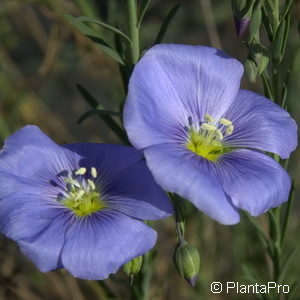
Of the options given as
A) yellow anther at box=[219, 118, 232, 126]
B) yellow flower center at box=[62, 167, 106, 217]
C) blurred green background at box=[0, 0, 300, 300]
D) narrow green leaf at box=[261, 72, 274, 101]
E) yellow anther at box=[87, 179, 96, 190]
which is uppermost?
narrow green leaf at box=[261, 72, 274, 101]

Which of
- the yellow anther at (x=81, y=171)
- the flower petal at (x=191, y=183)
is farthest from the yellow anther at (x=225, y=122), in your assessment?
the yellow anther at (x=81, y=171)

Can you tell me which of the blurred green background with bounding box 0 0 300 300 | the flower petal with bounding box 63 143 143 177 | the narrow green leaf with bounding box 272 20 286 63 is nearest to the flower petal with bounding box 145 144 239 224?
the flower petal with bounding box 63 143 143 177

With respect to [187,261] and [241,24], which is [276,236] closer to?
[187,261]

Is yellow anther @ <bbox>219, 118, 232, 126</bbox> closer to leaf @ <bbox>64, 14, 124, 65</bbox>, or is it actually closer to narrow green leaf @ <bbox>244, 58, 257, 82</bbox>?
narrow green leaf @ <bbox>244, 58, 257, 82</bbox>

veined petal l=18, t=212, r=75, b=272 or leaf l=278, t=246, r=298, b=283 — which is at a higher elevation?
veined petal l=18, t=212, r=75, b=272

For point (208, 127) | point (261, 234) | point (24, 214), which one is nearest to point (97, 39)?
point (208, 127)

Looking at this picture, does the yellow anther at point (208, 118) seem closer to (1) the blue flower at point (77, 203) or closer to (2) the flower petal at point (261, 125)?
(2) the flower petal at point (261, 125)

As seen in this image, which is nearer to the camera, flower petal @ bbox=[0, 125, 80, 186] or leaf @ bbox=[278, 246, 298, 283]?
flower petal @ bbox=[0, 125, 80, 186]
